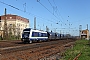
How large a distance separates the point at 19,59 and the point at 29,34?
95.1ft

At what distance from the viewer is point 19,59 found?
616 inches

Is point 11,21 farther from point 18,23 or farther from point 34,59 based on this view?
point 34,59

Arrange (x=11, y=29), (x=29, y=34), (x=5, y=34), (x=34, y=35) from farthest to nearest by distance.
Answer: (x=11, y=29) → (x=5, y=34) → (x=34, y=35) → (x=29, y=34)

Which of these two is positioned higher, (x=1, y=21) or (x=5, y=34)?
(x=1, y=21)

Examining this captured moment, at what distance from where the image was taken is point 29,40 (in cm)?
4525

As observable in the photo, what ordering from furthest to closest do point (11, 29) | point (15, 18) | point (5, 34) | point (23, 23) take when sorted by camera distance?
point (23, 23) < point (15, 18) < point (11, 29) < point (5, 34)

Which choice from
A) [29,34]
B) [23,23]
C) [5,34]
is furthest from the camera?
[23,23]

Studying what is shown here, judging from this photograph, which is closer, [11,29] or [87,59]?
[87,59]

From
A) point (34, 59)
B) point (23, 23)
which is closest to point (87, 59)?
point (34, 59)

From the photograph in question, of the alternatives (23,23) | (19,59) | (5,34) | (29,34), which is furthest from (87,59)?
(23,23)

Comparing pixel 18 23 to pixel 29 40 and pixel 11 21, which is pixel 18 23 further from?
pixel 29 40

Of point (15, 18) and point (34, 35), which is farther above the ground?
point (15, 18)

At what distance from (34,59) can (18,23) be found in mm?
91121

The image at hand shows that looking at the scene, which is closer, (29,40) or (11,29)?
(29,40)
